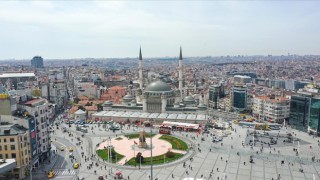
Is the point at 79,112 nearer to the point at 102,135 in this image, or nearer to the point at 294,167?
the point at 102,135

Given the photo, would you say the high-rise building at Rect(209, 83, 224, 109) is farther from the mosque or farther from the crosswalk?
the crosswalk

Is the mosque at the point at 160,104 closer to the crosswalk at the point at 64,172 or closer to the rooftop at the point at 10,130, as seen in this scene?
the crosswalk at the point at 64,172

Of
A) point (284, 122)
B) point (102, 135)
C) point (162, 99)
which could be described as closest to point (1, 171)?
point (102, 135)

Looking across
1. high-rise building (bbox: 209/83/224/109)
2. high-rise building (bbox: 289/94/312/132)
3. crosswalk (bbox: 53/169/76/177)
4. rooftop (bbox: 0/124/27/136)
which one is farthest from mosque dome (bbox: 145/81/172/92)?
rooftop (bbox: 0/124/27/136)

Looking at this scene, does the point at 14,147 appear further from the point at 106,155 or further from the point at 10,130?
the point at 106,155

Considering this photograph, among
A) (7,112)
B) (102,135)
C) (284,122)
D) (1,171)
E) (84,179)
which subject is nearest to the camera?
(1,171)

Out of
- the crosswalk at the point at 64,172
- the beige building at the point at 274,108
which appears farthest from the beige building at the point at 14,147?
the beige building at the point at 274,108

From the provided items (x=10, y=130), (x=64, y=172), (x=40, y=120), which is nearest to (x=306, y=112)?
(x=64, y=172)

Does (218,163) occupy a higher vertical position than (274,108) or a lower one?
lower
